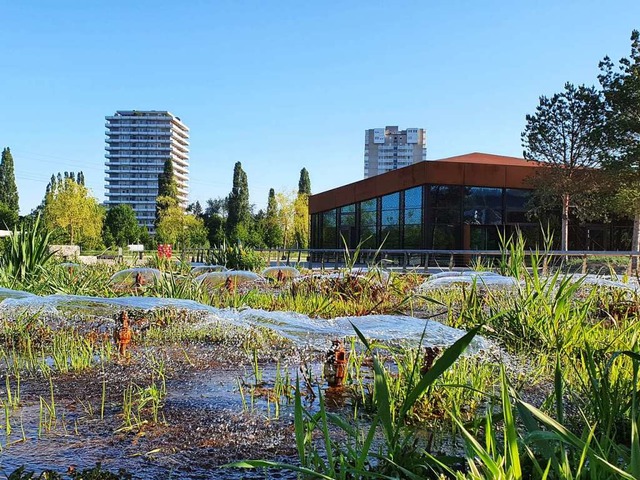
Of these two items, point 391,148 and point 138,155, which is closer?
point 391,148

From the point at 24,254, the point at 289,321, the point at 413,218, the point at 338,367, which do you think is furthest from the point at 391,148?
the point at 338,367

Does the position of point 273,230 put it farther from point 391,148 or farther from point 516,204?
point 391,148

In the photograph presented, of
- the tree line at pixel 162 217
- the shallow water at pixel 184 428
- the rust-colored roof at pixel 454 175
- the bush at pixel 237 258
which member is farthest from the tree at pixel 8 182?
the shallow water at pixel 184 428

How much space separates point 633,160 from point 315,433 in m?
20.5

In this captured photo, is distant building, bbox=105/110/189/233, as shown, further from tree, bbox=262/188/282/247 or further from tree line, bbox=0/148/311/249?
tree, bbox=262/188/282/247

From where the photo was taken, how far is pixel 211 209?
89.2 metres

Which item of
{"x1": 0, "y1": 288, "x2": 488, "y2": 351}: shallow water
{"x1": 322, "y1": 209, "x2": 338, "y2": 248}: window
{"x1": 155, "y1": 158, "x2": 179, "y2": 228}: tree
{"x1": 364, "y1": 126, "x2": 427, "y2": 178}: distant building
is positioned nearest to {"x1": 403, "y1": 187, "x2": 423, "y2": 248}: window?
{"x1": 322, "y1": 209, "x2": 338, "y2": 248}: window

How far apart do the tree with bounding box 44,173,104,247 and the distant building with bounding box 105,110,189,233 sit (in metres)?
99.0

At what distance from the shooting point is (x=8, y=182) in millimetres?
57469

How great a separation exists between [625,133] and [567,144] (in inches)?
88.1

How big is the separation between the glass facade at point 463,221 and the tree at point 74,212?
2398 cm

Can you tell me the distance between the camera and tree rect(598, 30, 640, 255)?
19362 mm

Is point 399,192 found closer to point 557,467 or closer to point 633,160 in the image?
point 633,160

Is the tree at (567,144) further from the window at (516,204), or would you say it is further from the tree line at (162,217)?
the tree line at (162,217)
